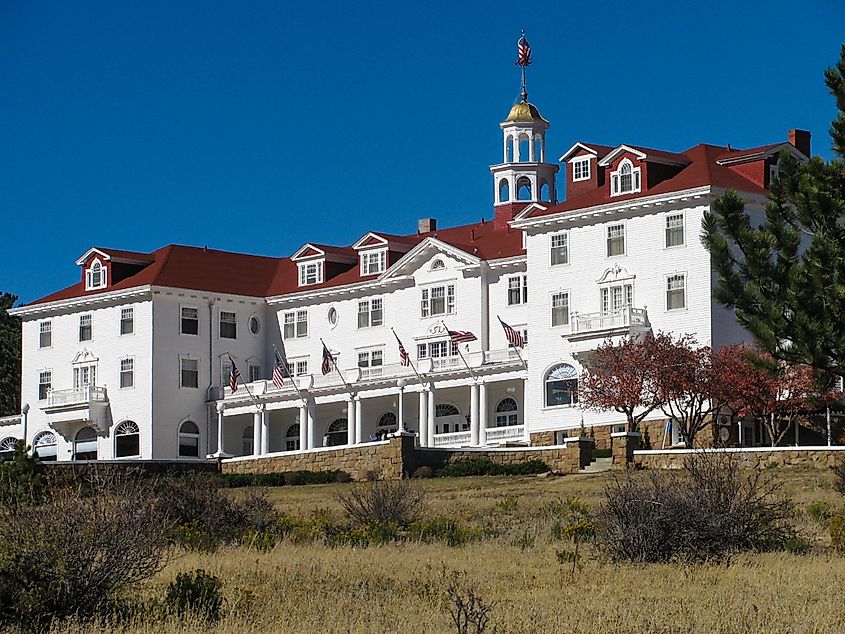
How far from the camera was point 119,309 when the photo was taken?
252 feet

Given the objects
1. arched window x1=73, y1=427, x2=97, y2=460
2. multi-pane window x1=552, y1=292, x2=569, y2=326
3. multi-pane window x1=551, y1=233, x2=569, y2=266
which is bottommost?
arched window x1=73, y1=427, x2=97, y2=460

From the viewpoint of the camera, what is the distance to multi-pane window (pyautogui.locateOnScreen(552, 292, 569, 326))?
64.9 m

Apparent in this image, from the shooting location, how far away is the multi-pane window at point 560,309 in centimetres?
6494

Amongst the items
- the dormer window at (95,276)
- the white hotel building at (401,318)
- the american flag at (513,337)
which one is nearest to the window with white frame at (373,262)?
the white hotel building at (401,318)

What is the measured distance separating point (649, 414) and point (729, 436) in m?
3.25

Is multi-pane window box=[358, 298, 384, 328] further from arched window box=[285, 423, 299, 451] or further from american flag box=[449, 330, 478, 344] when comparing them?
american flag box=[449, 330, 478, 344]

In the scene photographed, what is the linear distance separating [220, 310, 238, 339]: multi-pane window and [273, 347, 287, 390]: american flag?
2137mm

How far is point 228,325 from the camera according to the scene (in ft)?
257

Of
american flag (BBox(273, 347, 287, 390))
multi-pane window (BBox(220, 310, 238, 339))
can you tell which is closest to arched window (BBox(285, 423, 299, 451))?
american flag (BBox(273, 347, 287, 390))

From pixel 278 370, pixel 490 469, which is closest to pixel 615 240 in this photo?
pixel 490 469

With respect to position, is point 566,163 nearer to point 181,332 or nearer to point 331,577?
point 181,332

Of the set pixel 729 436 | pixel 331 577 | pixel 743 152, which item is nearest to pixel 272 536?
pixel 331 577

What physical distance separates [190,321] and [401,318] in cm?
969

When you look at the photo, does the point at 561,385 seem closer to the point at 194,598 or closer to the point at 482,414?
the point at 482,414
